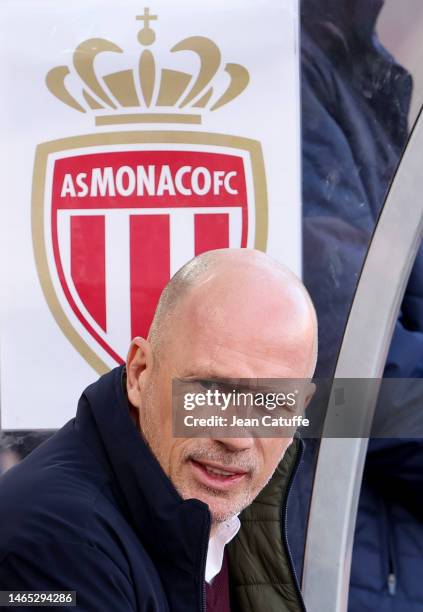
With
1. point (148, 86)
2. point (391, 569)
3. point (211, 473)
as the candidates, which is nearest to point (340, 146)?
point (148, 86)

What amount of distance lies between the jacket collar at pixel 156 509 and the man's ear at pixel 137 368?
0.05m

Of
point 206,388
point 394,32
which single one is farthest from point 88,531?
point 394,32

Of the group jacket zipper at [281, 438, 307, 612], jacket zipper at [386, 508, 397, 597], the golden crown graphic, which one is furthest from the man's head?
jacket zipper at [386, 508, 397, 597]

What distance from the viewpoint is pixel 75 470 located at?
1325mm

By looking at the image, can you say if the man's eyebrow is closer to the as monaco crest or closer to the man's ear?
the man's ear

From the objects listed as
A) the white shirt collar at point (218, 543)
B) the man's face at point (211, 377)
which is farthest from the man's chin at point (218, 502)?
the white shirt collar at point (218, 543)

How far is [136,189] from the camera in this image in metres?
1.58

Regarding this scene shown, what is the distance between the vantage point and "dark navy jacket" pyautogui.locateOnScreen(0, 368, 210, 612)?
1.18m

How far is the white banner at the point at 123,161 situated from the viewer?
5.15 feet

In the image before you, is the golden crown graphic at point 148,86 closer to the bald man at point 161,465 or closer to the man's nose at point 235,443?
the bald man at point 161,465

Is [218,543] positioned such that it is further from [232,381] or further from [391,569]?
[391,569]

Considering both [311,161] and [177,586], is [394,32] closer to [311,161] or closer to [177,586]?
[311,161]

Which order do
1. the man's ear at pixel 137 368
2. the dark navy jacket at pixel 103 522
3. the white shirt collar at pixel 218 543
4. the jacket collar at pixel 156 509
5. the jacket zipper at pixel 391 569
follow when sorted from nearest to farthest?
the dark navy jacket at pixel 103 522, the jacket collar at pixel 156 509, the man's ear at pixel 137 368, the white shirt collar at pixel 218 543, the jacket zipper at pixel 391 569

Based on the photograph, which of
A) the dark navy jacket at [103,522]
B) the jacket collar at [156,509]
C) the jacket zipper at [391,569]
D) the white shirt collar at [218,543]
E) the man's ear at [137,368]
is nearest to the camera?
the dark navy jacket at [103,522]
